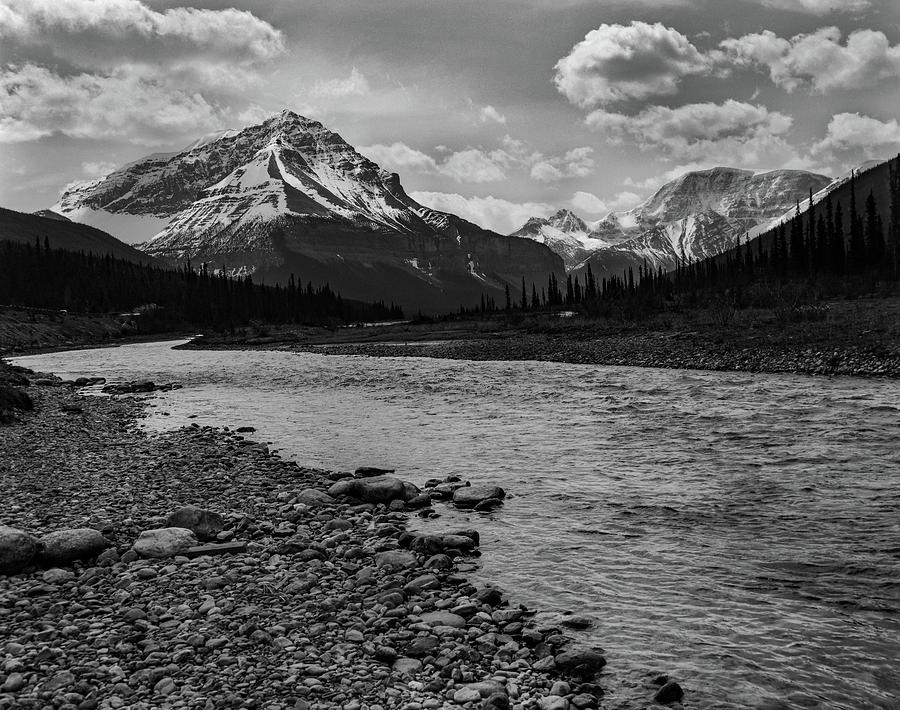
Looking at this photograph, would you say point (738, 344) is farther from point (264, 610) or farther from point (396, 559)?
point (264, 610)

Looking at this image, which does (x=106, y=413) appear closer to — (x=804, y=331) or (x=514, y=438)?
(x=514, y=438)

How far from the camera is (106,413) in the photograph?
2609 cm

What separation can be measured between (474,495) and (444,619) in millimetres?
4821

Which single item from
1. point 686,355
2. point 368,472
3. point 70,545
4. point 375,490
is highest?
point 686,355

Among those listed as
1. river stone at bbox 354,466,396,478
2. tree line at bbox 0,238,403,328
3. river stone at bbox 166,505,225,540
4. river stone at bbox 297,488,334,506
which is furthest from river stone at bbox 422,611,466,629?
tree line at bbox 0,238,403,328

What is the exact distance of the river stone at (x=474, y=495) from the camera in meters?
11.6

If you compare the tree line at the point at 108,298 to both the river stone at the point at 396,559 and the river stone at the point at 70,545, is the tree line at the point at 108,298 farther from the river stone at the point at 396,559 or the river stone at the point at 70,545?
the river stone at the point at 396,559

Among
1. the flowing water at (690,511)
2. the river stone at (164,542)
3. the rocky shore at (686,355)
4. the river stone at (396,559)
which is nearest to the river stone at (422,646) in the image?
the flowing water at (690,511)

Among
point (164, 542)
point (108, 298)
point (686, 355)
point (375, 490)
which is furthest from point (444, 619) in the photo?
point (108, 298)

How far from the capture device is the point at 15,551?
27.3 ft

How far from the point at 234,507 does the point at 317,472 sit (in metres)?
3.03

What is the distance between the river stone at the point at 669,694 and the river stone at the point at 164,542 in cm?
692

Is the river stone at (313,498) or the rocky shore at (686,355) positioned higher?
the rocky shore at (686,355)

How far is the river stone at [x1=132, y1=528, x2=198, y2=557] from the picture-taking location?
9062 mm
